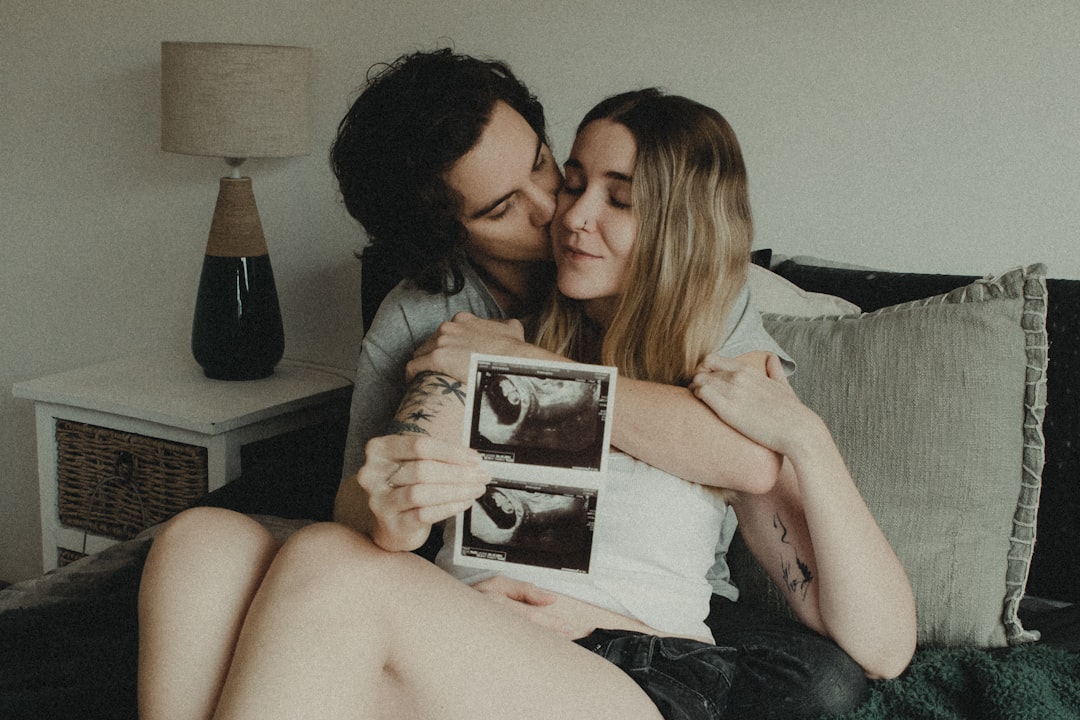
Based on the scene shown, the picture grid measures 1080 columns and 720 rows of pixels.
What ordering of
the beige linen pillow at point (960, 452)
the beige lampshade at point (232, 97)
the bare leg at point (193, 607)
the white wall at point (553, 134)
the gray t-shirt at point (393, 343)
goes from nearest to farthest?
the bare leg at point (193, 607) → the beige linen pillow at point (960, 452) → the gray t-shirt at point (393, 343) → the white wall at point (553, 134) → the beige lampshade at point (232, 97)

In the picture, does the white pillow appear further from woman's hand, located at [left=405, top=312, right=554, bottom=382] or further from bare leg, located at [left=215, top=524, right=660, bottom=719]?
bare leg, located at [left=215, top=524, right=660, bottom=719]

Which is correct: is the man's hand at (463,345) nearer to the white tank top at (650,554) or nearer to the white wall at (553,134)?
the white tank top at (650,554)

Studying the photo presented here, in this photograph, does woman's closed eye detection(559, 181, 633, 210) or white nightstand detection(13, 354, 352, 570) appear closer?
woman's closed eye detection(559, 181, 633, 210)

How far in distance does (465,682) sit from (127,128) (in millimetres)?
2129

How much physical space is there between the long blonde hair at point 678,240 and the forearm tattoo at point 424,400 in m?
0.22

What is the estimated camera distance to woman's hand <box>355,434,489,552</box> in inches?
42.3

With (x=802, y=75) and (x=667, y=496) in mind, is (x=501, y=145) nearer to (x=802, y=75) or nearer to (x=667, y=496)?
(x=667, y=496)

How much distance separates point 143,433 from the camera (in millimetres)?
2254

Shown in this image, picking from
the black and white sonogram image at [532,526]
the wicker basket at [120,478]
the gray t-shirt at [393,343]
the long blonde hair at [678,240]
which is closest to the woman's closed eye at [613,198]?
the long blonde hair at [678,240]

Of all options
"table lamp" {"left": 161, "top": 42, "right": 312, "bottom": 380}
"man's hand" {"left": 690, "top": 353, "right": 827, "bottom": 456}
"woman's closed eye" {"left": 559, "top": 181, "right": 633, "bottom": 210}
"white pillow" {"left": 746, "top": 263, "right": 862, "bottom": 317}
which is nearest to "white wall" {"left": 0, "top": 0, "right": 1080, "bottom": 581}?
"table lamp" {"left": 161, "top": 42, "right": 312, "bottom": 380}

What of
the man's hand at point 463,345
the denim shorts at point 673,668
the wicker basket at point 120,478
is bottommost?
the wicker basket at point 120,478

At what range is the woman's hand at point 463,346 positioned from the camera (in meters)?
1.38

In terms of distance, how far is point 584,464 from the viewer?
1.14m

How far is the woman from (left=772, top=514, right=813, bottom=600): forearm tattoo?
0.03m
